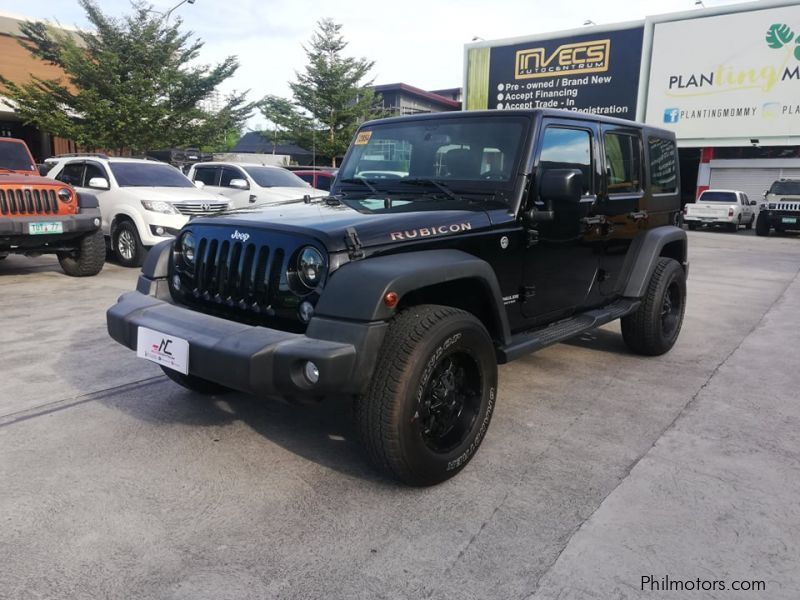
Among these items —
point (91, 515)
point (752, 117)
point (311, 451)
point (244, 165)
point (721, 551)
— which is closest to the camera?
point (721, 551)

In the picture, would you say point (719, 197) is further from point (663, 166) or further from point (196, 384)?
point (196, 384)

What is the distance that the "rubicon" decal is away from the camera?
294 centimetres

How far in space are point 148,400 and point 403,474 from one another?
202 centimetres

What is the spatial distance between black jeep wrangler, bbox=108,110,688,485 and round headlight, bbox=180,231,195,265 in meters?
0.01

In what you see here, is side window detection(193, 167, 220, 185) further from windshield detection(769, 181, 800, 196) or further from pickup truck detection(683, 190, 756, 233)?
windshield detection(769, 181, 800, 196)

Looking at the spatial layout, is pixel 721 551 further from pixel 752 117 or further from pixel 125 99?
pixel 752 117

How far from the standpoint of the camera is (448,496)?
113 inches

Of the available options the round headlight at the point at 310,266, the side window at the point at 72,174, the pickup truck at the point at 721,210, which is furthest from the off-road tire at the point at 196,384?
the pickup truck at the point at 721,210

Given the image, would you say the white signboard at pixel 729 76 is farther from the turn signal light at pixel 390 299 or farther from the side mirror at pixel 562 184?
the turn signal light at pixel 390 299

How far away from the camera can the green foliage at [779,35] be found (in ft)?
69.4

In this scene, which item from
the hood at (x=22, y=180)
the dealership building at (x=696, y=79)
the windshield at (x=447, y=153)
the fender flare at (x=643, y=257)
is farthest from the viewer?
the dealership building at (x=696, y=79)

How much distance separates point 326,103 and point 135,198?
21.8m

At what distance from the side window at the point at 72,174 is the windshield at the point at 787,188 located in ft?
63.4

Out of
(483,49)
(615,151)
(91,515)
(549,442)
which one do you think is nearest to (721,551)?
(549,442)
